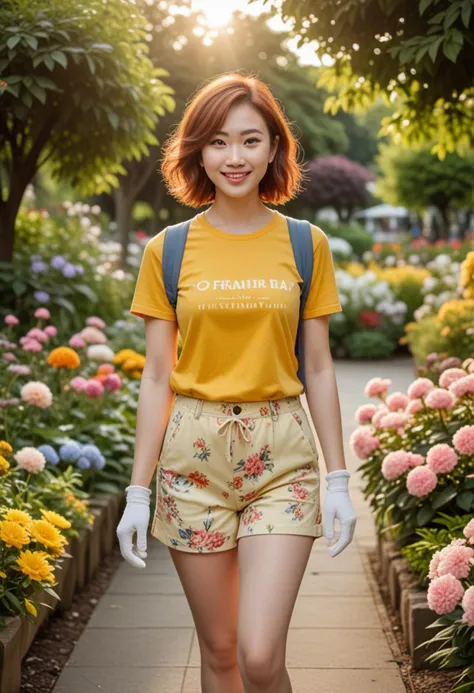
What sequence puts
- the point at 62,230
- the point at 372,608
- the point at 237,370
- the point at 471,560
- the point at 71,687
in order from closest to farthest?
1. the point at 237,370
2. the point at 471,560
3. the point at 71,687
4. the point at 372,608
5. the point at 62,230

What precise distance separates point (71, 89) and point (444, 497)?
3.75m

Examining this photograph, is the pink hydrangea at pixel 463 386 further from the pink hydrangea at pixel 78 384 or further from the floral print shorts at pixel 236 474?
the pink hydrangea at pixel 78 384

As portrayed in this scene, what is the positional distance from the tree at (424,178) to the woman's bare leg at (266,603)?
26.5 m

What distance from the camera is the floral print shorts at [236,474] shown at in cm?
254

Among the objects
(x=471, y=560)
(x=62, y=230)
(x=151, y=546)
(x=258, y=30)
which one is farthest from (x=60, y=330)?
(x=258, y=30)

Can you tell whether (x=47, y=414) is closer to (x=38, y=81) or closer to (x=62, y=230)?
(x=38, y=81)

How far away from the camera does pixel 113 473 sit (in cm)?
534

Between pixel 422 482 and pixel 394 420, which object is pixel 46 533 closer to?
pixel 422 482

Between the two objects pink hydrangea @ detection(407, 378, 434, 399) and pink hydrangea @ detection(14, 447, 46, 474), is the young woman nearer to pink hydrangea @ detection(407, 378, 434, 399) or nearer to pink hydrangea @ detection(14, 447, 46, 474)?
pink hydrangea @ detection(14, 447, 46, 474)

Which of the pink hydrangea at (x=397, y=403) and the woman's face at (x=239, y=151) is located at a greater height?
the woman's face at (x=239, y=151)

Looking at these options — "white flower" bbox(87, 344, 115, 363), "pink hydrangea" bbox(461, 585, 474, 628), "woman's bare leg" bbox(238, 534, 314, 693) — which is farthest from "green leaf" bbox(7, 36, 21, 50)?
"pink hydrangea" bbox(461, 585, 474, 628)

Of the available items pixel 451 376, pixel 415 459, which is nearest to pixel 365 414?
pixel 451 376

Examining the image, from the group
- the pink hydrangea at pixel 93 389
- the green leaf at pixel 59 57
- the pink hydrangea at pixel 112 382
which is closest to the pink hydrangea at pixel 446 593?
the pink hydrangea at pixel 93 389

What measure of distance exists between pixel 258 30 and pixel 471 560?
1493 centimetres
